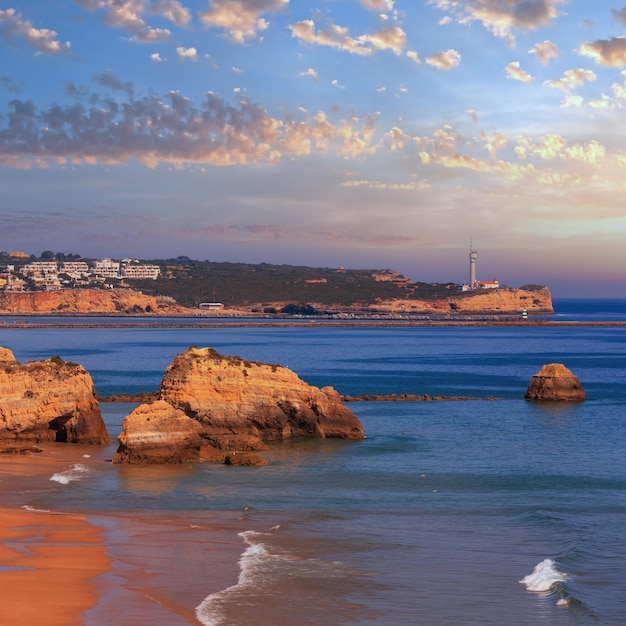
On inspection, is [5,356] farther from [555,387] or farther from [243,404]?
[555,387]

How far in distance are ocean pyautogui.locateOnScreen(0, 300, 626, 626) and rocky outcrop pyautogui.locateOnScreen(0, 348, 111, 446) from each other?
1.63 m

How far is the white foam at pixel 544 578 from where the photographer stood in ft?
58.6

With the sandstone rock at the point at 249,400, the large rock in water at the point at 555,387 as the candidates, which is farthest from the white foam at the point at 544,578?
the large rock in water at the point at 555,387

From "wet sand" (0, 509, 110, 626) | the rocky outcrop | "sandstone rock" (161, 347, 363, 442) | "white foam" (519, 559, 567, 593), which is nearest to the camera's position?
"wet sand" (0, 509, 110, 626)

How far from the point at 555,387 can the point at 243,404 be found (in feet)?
84.2

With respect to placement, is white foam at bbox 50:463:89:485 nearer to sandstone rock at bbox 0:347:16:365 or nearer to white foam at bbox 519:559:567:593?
sandstone rock at bbox 0:347:16:365

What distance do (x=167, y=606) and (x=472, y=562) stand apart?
6795mm

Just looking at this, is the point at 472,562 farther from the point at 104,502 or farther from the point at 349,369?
the point at 349,369

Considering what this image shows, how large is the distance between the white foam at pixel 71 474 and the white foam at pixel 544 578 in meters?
15.1

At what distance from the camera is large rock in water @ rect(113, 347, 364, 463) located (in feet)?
119

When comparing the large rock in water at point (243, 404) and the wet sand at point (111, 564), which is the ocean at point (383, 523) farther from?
the large rock in water at point (243, 404)

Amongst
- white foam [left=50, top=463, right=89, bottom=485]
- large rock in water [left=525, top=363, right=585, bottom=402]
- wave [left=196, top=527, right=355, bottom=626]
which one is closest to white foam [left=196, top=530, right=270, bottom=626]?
wave [left=196, top=527, right=355, bottom=626]

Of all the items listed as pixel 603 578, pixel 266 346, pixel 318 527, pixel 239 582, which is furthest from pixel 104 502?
pixel 266 346

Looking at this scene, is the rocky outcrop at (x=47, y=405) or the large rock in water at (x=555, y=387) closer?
the rocky outcrop at (x=47, y=405)
